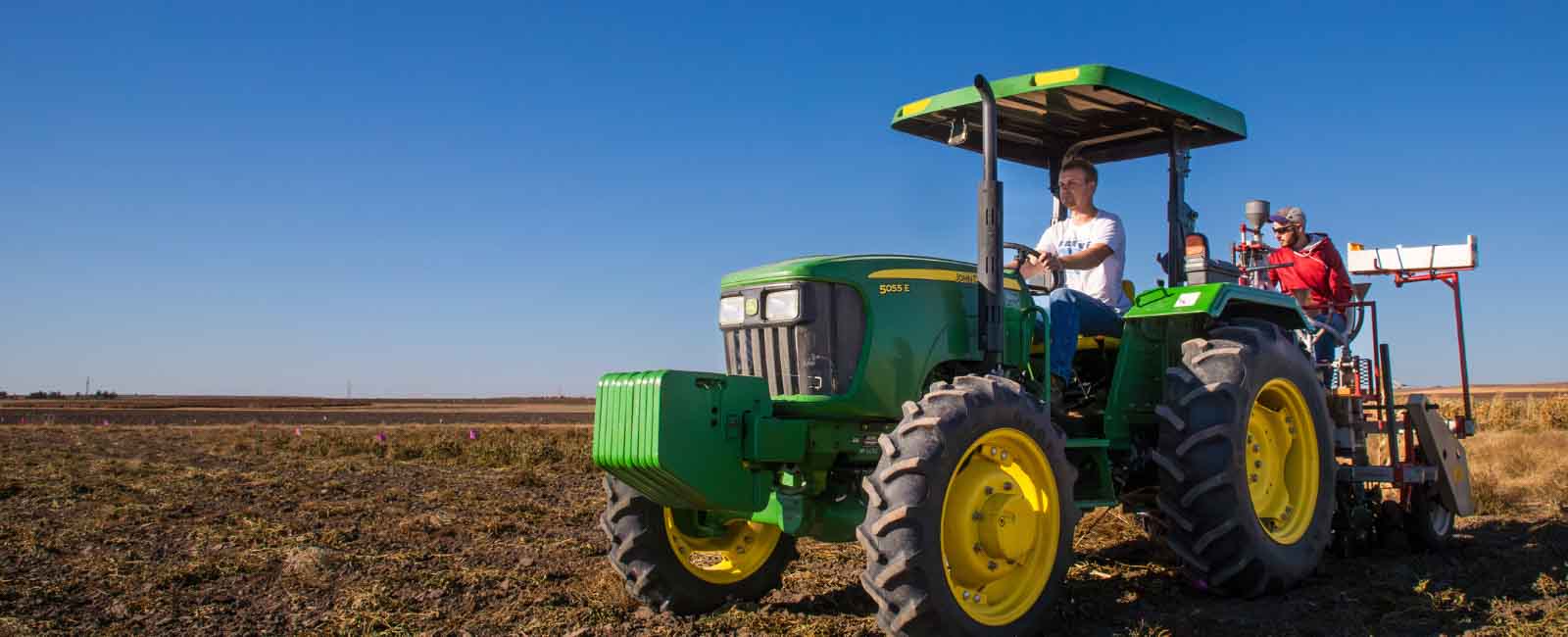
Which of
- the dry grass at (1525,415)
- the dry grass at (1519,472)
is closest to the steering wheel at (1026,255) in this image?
the dry grass at (1519,472)

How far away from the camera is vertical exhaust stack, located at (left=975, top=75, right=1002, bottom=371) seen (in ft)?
17.2

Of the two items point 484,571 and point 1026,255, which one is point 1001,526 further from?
point 484,571

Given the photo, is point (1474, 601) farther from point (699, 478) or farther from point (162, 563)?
point (162, 563)

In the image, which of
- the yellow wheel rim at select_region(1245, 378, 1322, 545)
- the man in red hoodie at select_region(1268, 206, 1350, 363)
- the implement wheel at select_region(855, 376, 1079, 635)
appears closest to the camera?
the implement wheel at select_region(855, 376, 1079, 635)

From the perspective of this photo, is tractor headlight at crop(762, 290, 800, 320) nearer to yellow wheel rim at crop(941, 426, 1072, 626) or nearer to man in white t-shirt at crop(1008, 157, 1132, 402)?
yellow wheel rim at crop(941, 426, 1072, 626)

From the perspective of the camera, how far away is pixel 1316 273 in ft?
27.5

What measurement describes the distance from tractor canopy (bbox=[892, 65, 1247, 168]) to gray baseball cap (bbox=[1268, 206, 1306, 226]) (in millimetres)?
2142

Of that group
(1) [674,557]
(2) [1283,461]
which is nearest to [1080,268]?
(2) [1283,461]

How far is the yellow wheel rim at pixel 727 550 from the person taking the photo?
18.7ft

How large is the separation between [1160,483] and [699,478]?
246 cm

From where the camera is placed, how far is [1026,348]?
565cm

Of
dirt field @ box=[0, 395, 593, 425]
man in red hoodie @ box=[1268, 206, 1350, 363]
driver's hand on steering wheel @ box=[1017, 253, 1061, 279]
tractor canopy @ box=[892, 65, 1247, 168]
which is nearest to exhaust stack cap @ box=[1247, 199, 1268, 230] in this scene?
man in red hoodie @ box=[1268, 206, 1350, 363]

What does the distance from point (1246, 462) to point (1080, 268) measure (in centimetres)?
134

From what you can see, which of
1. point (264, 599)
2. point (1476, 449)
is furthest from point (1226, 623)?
point (1476, 449)
